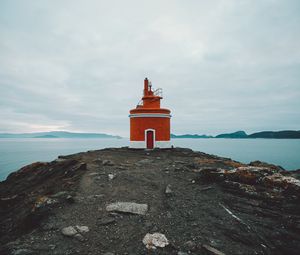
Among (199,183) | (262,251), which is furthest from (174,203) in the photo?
(262,251)

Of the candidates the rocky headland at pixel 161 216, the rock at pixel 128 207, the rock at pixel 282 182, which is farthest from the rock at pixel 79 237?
the rock at pixel 282 182

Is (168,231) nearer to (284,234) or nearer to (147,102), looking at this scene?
(284,234)

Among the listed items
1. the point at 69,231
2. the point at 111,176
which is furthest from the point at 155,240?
the point at 111,176

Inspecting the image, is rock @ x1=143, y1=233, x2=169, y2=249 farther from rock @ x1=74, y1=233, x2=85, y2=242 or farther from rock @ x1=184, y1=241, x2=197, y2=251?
rock @ x1=74, y1=233, x2=85, y2=242

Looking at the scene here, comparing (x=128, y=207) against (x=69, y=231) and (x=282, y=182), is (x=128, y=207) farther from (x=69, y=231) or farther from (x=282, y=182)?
(x=282, y=182)

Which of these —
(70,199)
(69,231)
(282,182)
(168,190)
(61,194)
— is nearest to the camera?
(69,231)

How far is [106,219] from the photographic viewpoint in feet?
20.6

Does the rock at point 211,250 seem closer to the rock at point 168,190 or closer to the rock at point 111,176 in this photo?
the rock at point 168,190

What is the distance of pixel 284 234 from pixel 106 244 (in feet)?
15.5

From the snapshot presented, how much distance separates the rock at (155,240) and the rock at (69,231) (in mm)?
1888

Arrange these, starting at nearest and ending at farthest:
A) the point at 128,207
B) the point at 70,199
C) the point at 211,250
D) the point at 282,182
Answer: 1. the point at 211,250
2. the point at 128,207
3. the point at 70,199
4. the point at 282,182

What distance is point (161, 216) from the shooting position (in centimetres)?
657

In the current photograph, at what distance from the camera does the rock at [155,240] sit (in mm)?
5113

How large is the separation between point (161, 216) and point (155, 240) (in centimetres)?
130
